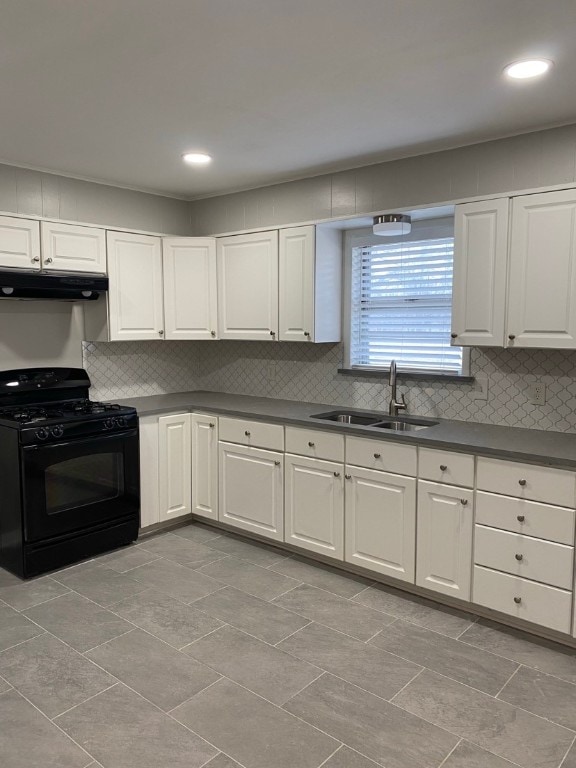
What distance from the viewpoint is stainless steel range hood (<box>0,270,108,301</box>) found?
3.44 metres

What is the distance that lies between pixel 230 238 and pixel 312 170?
2.72ft

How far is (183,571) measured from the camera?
349cm

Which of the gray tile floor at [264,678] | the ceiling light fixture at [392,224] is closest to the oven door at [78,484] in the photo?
the gray tile floor at [264,678]

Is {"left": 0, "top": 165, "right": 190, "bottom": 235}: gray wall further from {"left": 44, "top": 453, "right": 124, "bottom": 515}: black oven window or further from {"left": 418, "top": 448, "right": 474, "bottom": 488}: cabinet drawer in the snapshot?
{"left": 418, "top": 448, "right": 474, "bottom": 488}: cabinet drawer

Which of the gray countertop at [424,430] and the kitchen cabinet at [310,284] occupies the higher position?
the kitchen cabinet at [310,284]

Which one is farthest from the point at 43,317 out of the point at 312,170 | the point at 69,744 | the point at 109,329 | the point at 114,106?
the point at 69,744

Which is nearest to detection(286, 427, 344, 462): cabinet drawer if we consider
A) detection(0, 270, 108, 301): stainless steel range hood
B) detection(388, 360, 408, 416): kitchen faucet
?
detection(388, 360, 408, 416): kitchen faucet

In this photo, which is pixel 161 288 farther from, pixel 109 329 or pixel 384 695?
pixel 384 695

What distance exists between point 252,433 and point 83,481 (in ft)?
3.51

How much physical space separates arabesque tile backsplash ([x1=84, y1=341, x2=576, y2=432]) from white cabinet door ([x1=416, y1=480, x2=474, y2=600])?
2.15ft

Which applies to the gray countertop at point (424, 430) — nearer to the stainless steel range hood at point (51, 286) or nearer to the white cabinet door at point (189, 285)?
the white cabinet door at point (189, 285)

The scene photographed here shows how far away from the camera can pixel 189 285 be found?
4387mm

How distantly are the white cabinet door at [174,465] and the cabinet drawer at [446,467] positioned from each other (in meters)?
1.81

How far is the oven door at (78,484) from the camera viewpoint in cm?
335
